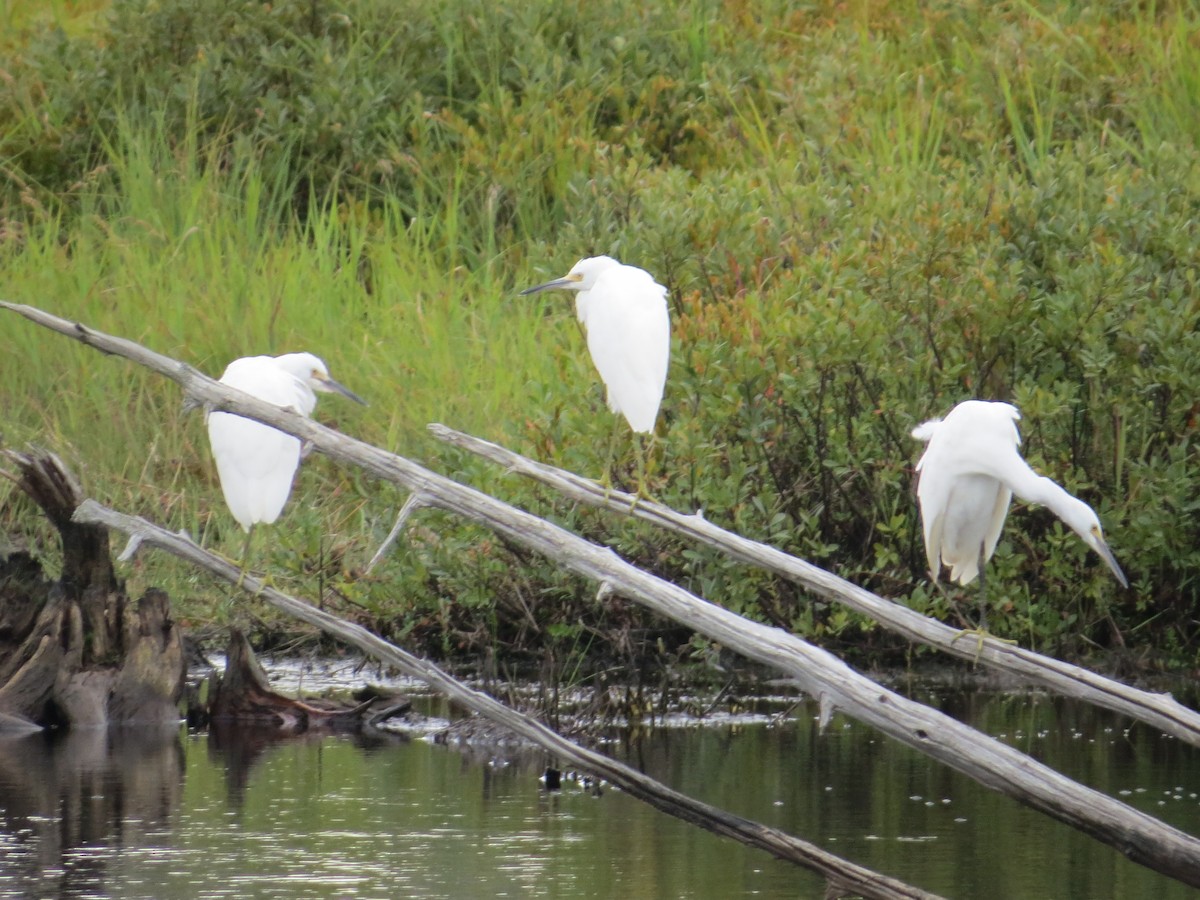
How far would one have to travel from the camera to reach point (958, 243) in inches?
285

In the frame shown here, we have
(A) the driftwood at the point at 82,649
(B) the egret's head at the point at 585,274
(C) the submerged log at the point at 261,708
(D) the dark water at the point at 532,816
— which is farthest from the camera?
(C) the submerged log at the point at 261,708

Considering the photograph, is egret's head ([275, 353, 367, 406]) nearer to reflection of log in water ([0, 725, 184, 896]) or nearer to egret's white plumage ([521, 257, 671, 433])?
reflection of log in water ([0, 725, 184, 896])

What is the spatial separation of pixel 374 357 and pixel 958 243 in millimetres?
3002

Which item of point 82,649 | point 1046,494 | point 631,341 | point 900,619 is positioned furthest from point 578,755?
point 82,649

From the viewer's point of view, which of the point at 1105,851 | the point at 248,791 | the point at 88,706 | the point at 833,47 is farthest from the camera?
the point at 833,47

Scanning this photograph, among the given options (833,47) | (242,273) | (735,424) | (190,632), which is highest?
(833,47)

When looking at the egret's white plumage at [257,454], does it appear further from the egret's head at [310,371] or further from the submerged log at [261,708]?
the submerged log at [261,708]

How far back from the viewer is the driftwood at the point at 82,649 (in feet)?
20.9

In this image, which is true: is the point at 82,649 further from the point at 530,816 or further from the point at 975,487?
the point at 975,487

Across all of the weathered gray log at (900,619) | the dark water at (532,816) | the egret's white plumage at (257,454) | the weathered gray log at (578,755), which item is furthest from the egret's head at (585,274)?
the dark water at (532,816)

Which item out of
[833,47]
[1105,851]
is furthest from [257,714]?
[833,47]

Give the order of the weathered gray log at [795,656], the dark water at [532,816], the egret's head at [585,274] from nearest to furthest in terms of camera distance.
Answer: the weathered gray log at [795,656] < the dark water at [532,816] < the egret's head at [585,274]

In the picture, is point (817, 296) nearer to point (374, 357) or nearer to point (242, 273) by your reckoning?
point (374, 357)

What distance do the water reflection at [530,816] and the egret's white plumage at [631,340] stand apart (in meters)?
1.20
